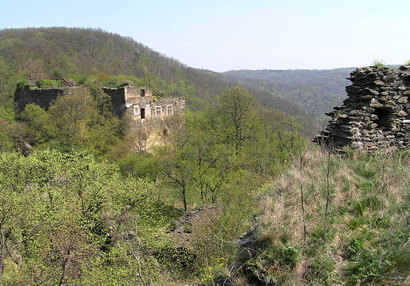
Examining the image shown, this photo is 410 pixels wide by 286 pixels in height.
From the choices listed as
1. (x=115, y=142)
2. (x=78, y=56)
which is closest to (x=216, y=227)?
(x=115, y=142)

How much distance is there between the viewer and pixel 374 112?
9.22 m

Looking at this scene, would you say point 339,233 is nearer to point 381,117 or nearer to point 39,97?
point 381,117

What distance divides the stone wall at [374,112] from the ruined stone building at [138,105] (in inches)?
651

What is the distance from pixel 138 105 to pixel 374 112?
58.7 feet

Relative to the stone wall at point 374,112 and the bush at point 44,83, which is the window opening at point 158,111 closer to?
the bush at point 44,83

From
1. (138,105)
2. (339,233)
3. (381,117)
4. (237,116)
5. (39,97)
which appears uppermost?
(39,97)

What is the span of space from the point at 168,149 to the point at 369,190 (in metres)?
15.1

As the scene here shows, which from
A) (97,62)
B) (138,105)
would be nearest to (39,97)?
(138,105)

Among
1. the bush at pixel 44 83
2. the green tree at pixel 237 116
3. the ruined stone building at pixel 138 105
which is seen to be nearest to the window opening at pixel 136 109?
the ruined stone building at pixel 138 105

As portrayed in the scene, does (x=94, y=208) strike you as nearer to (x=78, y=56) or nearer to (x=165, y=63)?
(x=78, y=56)

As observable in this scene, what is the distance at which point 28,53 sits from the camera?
51.0 metres

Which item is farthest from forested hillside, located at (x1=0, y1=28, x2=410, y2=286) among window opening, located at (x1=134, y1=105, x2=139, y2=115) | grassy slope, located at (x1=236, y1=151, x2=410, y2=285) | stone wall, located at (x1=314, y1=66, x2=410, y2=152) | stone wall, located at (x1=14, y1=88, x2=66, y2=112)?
window opening, located at (x1=134, y1=105, x2=139, y2=115)

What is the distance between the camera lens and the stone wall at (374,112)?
28.4ft

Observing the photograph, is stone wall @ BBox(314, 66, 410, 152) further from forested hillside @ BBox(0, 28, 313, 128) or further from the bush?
forested hillside @ BBox(0, 28, 313, 128)
